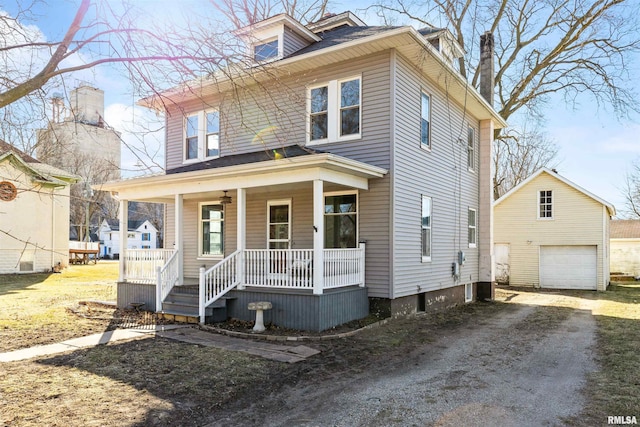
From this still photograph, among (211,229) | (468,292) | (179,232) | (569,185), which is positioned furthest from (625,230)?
(179,232)

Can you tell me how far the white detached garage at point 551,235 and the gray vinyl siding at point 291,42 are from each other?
13.6m

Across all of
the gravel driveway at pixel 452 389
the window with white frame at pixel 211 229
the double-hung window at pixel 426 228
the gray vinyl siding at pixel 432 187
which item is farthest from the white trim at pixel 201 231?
the gravel driveway at pixel 452 389

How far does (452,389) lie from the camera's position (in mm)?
5680

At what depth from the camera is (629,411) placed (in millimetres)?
4918

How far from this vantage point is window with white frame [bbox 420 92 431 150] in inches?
472

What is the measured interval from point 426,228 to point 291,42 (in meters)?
6.51

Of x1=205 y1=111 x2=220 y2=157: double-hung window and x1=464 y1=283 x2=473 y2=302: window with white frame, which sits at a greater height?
x1=205 y1=111 x2=220 y2=157: double-hung window

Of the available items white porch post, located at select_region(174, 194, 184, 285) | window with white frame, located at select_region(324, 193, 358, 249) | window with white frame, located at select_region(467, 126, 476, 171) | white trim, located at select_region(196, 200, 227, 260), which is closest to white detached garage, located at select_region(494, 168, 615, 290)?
window with white frame, located at select_region(467, 126, 476, 171)

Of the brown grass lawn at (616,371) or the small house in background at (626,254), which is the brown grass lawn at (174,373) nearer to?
the brown grass lawn at (616,371)

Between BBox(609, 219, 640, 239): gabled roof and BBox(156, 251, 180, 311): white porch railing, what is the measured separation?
96.5 feet

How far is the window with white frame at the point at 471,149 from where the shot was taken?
49.8ft

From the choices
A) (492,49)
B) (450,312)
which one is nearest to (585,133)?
(492,49)

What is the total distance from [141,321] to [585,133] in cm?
3337

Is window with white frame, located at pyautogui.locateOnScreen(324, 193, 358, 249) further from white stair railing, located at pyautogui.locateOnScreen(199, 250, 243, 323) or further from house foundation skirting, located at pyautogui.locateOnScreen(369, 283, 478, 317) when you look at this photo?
white stair railing, located at pyautogui.locateOnScreen(199, 250, 243, 323)
